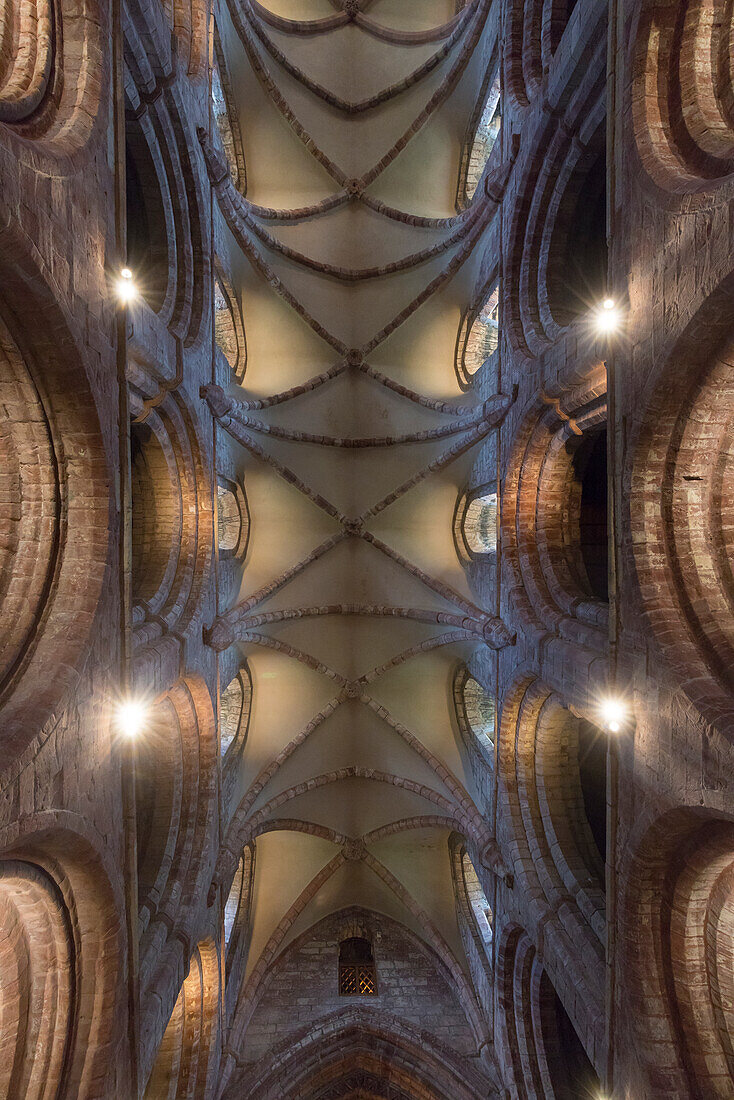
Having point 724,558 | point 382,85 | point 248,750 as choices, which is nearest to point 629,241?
point 724,558

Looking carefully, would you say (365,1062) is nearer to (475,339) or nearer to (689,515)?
(689,515)

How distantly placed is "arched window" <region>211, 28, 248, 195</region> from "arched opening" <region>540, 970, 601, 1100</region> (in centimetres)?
1411

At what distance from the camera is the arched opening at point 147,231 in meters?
7.73

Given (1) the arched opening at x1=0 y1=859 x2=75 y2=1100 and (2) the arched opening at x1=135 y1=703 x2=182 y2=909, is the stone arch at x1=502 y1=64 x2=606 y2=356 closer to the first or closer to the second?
(2) the arched opening at x1=135 y1=703 x2=182 y2=909

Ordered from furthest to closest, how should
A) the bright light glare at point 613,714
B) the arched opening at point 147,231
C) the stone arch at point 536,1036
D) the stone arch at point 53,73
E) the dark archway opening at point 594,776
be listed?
the dark archway opening at point 594,776
the stone arch at point 536,1036
the arched opening at point 147,231
the bright light glare at point 613,714
the stone arch at point 53,73

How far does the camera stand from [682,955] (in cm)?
589

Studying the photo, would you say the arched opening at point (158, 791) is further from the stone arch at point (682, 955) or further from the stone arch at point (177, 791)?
the stone arch at point (682, 955)

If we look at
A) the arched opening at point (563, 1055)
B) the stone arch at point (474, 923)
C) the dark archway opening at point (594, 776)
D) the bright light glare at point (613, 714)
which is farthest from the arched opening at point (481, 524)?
the arched opening at point (563, 1055)

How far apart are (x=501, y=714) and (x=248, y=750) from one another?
4829mm

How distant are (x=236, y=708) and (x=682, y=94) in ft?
34.6

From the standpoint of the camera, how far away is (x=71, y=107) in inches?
194

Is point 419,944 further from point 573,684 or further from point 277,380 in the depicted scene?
point 277,380

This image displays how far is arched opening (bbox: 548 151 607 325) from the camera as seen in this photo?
8.48 metres

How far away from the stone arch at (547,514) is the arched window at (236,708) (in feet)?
17.7
